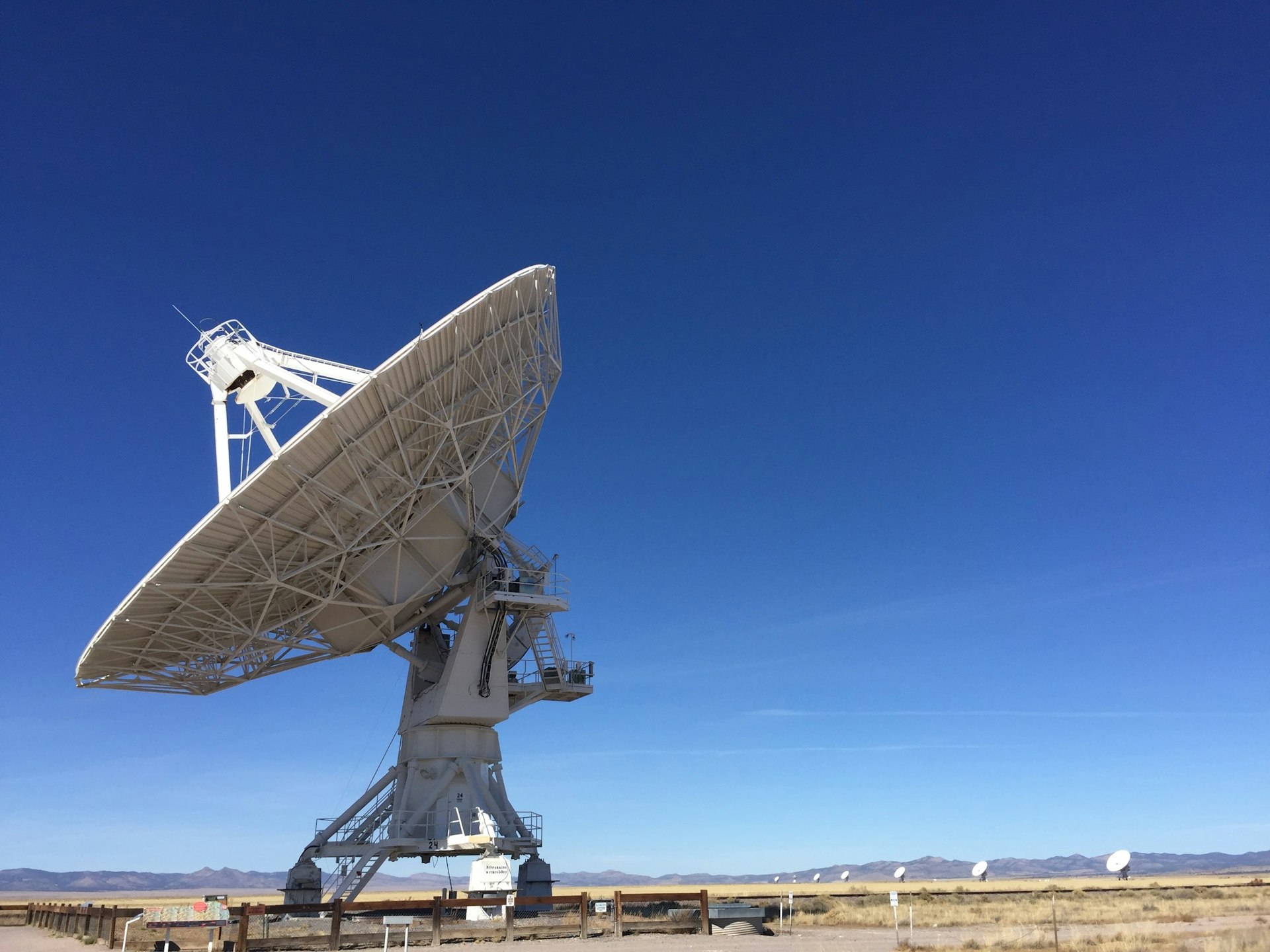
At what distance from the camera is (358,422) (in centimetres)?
2258

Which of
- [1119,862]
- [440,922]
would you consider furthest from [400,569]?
[1119,862]

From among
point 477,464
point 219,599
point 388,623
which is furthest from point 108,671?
point 477,464

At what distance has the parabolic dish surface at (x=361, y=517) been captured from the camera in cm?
2248

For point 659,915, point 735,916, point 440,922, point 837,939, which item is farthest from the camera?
point 659,915

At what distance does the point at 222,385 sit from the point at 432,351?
8.38 m

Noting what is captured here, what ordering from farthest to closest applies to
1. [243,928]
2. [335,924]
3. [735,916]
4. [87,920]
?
[87,920], [735,916], [335,924], [243,928]

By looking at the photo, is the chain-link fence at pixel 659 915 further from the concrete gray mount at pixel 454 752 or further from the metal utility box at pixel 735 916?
the concrete gray mount at pixel 454 752

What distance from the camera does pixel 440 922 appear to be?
2083cm

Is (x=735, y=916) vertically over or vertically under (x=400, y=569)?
under

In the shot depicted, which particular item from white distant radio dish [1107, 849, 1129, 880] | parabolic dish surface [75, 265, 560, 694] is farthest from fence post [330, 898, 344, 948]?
white distant radio dish [1107, 849, 1129, 880]

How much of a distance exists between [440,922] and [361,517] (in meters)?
9.76

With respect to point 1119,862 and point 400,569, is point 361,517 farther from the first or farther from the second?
point 1119,862

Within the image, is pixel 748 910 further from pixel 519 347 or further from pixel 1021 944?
pixel 519 347

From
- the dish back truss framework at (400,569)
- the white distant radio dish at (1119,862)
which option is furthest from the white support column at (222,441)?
the white distant radio dish at (1119,862)
